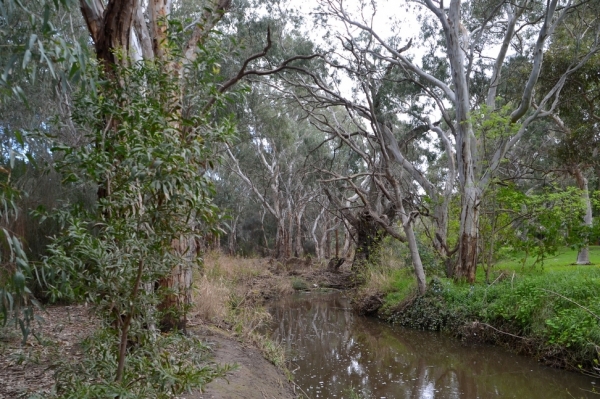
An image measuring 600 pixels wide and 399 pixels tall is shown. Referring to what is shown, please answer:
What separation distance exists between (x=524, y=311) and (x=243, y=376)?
5953 mm

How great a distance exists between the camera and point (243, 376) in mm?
6242

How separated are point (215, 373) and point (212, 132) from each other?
1651 mm

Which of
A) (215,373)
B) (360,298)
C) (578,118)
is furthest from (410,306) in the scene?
(215,373)

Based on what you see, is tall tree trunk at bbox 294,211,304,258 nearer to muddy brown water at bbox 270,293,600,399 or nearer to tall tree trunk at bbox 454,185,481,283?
muddy brown water at bbox 270,293,600,399

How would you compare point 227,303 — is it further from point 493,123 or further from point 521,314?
point 493,123

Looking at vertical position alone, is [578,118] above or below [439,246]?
above

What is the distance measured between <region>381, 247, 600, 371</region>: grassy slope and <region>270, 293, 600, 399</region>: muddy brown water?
33 centimetres

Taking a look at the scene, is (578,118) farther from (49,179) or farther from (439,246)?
(49,179)

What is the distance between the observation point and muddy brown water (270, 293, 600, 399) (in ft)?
25.8

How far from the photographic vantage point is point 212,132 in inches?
140

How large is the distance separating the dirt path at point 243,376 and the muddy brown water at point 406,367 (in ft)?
2.62


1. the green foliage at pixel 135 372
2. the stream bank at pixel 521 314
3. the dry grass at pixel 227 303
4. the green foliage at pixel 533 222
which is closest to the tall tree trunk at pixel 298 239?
the dry grass at pixel 227 303

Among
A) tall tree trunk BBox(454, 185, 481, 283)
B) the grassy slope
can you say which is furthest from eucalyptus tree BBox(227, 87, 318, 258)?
the grassy slope

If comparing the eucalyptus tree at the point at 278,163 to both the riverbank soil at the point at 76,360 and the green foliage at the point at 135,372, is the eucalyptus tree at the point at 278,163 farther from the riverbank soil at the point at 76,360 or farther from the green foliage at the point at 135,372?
the green foliage at the point at 135,372
